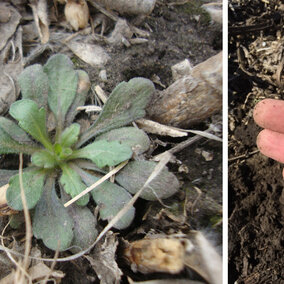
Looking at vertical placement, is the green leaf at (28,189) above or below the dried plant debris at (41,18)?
below

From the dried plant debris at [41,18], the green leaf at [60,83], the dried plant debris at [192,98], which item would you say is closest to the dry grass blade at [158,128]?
the dried plant debris at [192,98]

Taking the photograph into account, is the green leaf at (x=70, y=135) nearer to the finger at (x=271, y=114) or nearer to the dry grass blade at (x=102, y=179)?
the dry grass blade at (x=102, y=179)

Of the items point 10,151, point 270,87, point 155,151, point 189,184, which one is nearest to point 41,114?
point 10,151

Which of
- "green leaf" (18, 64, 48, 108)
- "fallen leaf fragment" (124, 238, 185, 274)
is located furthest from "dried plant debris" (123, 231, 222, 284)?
"green leaf" (18, 64, 48, 108)

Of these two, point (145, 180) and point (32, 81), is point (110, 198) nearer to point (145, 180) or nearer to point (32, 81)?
point (145, 180)

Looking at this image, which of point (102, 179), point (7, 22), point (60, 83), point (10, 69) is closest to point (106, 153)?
point (102, 179)

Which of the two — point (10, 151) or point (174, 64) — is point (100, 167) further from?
point (174, 64)

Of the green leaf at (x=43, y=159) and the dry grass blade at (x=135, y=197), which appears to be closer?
the dry grass blade at (x=135, y=197)
